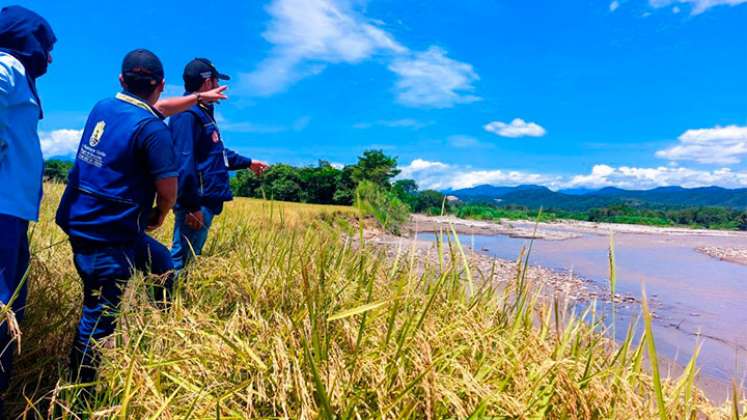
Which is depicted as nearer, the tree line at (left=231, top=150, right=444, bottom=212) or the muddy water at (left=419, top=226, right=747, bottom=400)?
the tree line at (left=231, top=150, right=444, bottom=212)

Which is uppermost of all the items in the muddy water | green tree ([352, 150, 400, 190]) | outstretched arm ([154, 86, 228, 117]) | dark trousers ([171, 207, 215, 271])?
green tree ([352, 150, 400, 190])

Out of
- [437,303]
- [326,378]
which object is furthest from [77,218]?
[437,303]

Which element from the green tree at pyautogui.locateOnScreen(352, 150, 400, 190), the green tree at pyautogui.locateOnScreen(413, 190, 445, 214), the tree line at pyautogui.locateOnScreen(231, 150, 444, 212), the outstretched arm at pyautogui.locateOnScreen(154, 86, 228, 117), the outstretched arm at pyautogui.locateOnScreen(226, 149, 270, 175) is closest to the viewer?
the outstretched arm at pyautogui.locateOnScreen(154, 86, 228, 117)

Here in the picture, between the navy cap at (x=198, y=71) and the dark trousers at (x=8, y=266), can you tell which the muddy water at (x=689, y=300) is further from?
the navy cap at (x=198, y=71)

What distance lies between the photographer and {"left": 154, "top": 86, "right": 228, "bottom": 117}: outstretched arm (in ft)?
8.57

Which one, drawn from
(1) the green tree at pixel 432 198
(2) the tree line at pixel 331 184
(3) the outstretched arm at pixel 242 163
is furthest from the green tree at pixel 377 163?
(3) the outstretched arm at pixel 242 163

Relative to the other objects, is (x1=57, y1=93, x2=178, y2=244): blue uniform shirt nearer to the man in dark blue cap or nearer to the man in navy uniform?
the man in navy uniform

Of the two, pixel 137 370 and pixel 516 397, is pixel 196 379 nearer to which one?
pixel 137 370

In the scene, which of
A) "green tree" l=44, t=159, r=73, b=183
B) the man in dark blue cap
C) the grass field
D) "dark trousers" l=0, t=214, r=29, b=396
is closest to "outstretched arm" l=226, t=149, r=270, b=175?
"green tree" l=44, t=159, r=73, b=183

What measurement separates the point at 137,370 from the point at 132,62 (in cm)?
153

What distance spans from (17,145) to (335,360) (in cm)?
161

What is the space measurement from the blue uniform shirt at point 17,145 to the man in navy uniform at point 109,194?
0.74 ft

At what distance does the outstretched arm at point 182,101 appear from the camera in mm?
2611

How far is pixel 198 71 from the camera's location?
3119mm
